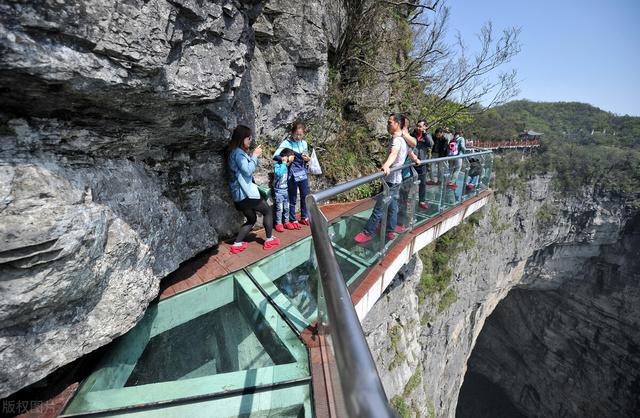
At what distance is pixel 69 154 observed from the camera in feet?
6.97

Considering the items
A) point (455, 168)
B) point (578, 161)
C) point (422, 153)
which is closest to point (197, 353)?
point (422, 153)

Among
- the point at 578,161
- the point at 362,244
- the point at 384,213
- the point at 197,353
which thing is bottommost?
the point at 197,353

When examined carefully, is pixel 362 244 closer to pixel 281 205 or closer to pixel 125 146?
pixel 281 205

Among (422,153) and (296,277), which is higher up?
(422,153)

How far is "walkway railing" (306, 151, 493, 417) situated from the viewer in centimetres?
68

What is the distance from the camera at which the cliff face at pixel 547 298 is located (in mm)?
15188

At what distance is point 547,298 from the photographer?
22.7 meters

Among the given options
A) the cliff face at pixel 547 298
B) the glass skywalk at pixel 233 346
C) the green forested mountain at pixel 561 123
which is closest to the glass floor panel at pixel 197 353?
the glass skywalk at pixel 233 346

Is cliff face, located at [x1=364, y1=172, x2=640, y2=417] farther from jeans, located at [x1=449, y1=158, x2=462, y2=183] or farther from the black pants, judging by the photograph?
the black pants

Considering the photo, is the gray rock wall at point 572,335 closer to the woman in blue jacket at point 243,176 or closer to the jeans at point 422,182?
the jeans at point 422,182

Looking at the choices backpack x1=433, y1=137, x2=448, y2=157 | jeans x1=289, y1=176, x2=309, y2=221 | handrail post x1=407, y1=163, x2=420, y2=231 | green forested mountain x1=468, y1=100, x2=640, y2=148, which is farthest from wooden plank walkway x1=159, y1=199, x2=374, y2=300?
green forested mountain x1=468, y1=100, x2=640, y2=148

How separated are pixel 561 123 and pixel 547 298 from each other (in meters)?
43.5

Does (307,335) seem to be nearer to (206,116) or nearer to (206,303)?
(206,303)

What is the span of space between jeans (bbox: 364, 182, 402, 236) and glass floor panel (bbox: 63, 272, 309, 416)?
5.44 feet
